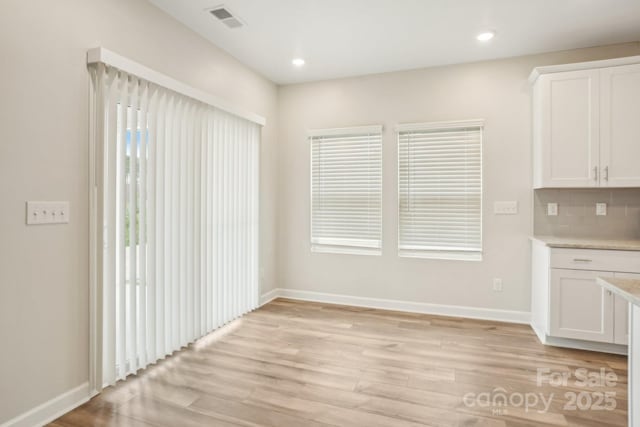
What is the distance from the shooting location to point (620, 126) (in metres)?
3.05

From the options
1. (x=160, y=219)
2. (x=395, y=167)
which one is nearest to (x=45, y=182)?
(x=160, y=219)

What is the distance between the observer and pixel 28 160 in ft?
6.37

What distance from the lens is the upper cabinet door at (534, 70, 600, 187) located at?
312 cm

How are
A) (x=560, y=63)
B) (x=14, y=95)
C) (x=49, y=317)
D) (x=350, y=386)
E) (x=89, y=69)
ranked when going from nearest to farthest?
(x=14, y=95) → (x=49, y=317) → (x=89, y=69) → (x=350, y=386) → (x=560, y=63)

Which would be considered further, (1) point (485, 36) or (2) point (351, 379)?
(1) point (485, 36)

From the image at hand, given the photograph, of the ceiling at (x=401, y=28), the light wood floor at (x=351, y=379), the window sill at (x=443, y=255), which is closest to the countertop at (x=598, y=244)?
the window sill at (x=443, y=255)

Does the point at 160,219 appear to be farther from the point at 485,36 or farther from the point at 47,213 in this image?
the point at 485,36

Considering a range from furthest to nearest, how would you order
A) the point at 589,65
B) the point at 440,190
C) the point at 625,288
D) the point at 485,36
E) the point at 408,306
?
the point at 408,306
the point at 440,190
the point at 485,36
the point at 589,65
the point at 625,288

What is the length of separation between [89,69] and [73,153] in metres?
0.55

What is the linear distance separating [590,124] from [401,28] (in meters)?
1.86

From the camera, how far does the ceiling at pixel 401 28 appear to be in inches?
108

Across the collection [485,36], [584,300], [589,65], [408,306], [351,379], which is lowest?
[351,379]

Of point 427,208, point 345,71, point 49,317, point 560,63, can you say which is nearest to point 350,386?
point 49,317

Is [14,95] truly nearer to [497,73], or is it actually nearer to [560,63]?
[497,73]
